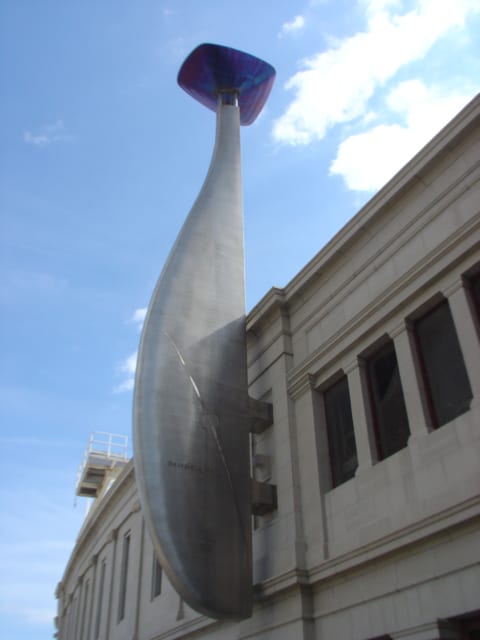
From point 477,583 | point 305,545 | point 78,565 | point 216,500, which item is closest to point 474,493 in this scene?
point 477,583

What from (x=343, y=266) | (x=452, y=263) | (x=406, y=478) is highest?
(x=343, y=266)

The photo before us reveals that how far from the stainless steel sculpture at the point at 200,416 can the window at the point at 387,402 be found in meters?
3.10

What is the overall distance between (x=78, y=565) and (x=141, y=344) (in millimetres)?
27505

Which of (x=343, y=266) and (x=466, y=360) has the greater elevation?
(x=343, y=266)

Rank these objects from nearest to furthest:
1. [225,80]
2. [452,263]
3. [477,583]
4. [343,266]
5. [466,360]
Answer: [477,583]
[466,360]
[452,263]
[343,266]
[225,80]

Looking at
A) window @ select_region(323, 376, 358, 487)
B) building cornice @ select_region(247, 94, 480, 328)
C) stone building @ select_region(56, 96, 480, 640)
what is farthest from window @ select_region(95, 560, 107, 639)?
window @ select_region(323, 376, 358, 487)

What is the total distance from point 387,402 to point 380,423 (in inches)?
17.0

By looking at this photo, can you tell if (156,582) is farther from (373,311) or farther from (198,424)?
(373,311)

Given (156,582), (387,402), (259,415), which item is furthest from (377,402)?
(156,582)

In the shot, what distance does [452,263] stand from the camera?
1134 cm

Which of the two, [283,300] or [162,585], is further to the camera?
[162,585]

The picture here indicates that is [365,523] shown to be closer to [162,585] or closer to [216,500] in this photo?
[216,500]

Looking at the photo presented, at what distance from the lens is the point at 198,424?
13.6 metres

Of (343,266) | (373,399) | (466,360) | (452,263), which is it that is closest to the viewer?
(466,360)
